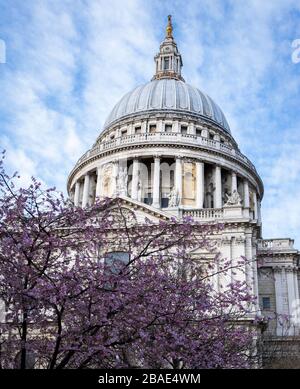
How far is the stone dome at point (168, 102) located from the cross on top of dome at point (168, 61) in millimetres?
3411

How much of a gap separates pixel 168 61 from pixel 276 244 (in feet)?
134

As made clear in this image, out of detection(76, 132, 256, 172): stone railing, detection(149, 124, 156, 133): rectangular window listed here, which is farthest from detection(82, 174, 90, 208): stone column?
detection(149, 124, 156, 133): rectangular window

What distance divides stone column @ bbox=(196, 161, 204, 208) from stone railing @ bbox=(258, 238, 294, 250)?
9943 mm

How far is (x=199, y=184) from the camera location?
57.3 meters

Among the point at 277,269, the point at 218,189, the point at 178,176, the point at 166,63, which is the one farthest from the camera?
the point at 166,63

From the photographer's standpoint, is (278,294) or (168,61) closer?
(278,294)

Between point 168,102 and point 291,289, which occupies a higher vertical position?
point 168,102

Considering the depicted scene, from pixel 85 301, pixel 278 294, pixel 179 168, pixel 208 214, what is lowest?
pixel 85 301

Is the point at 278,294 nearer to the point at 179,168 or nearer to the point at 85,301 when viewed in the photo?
the point at 179,168

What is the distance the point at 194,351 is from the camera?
43.6 ft

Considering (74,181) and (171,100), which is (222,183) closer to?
(171,100)

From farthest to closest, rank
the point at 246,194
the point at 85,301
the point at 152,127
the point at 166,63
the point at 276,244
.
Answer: the point at 166,63, the point at 152,127, the point at 246,194, the point at 276,244, the point at 85,301

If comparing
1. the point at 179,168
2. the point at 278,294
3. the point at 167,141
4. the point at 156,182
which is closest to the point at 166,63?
the point at 167,141

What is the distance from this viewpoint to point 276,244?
155 feet
